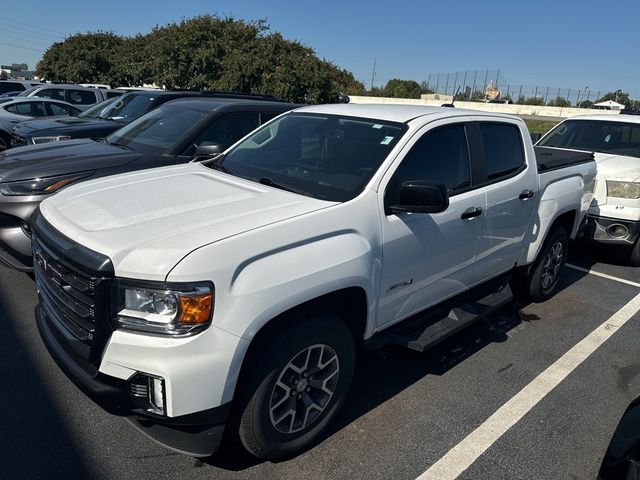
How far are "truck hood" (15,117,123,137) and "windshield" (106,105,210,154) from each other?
1.49 meters

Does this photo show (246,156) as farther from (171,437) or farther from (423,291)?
(171,437)

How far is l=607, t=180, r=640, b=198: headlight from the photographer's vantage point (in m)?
6.05

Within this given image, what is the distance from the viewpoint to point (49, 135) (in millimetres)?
7273

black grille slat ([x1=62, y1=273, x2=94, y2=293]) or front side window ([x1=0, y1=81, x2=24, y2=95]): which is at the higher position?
front side window ([x1=0, y1=81, x2=24, y2=95])

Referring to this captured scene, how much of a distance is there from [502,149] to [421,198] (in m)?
1.67

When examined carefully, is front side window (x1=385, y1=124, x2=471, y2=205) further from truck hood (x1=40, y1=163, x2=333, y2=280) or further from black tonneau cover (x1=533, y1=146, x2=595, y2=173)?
black tonneau cover (x1=533, y1=146, x2=595, y2=173)

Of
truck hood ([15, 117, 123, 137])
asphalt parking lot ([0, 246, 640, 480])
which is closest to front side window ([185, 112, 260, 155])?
asphalt parking lot ([0, 246, 640, 480])

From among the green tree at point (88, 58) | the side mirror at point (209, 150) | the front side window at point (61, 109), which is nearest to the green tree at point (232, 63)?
the green tree at point (88, 58)

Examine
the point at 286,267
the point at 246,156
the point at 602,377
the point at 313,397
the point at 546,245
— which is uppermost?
the point at 246,156

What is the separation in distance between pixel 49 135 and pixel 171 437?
21.1ft

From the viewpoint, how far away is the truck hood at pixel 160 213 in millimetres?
2213

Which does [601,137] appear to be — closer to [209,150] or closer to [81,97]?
[209,150]

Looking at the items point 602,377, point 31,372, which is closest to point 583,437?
point 602,377

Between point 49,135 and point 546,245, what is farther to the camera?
point 49,135
